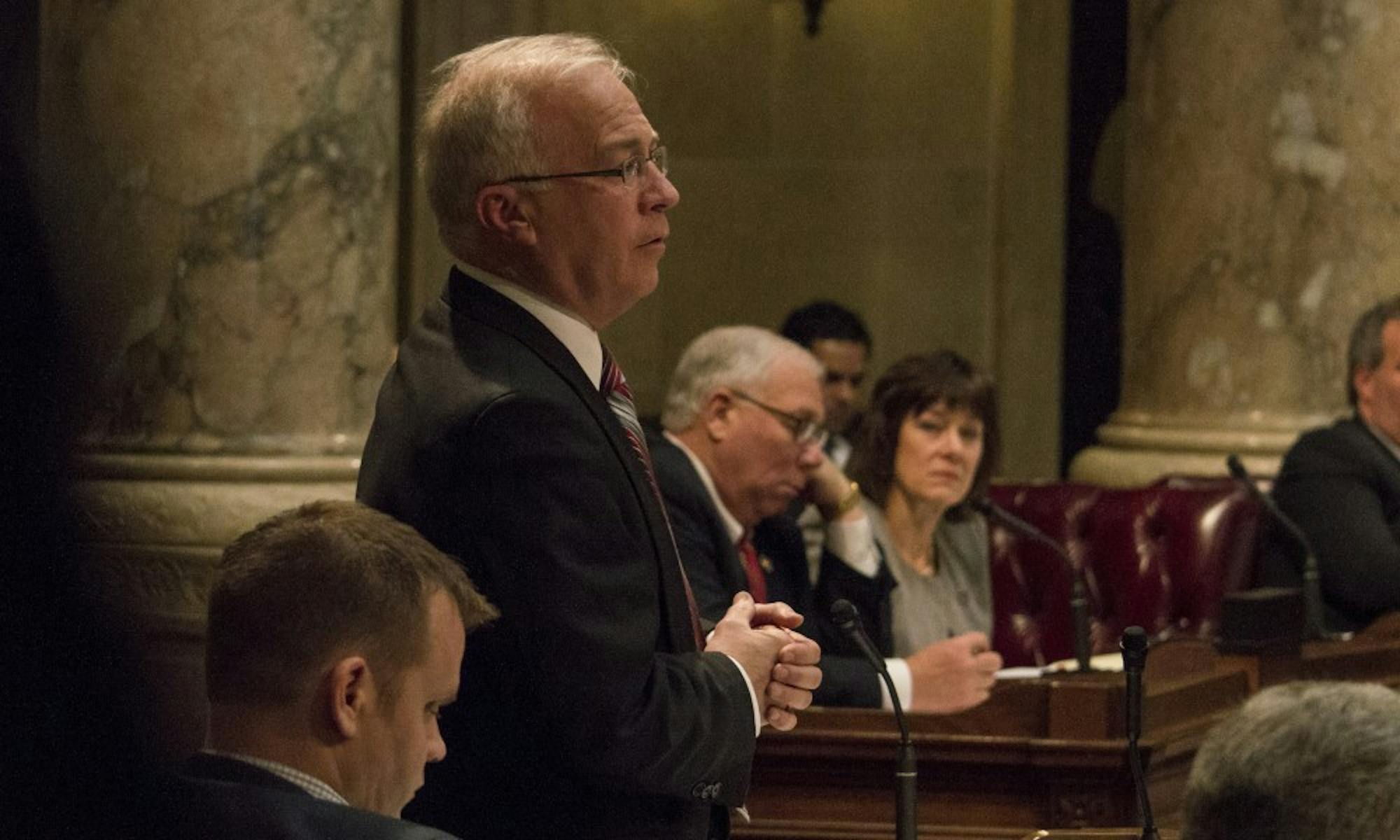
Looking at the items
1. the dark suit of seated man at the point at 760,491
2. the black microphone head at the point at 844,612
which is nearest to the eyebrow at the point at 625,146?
the black microphone head at the point at 844,612

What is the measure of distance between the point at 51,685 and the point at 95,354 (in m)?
1.65

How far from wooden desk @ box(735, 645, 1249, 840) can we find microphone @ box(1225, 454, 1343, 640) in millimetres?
1294

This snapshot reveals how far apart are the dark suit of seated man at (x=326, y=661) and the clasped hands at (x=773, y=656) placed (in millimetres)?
426

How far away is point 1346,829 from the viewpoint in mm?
1720

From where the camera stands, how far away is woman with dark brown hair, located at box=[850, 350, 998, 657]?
17.0 feet

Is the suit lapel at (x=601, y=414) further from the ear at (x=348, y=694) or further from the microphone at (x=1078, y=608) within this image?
the microphone at (x=1078, y=608)

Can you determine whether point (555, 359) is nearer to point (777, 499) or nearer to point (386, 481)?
point (386, 481)

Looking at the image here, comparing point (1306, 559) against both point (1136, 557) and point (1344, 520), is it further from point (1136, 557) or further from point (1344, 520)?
point (1136, 557)

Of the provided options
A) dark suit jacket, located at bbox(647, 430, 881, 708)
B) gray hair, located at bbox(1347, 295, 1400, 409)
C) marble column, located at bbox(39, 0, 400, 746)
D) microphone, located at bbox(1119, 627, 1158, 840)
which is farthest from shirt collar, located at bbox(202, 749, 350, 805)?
gray hair, located at bbox(1347, 295, 1400, 409)

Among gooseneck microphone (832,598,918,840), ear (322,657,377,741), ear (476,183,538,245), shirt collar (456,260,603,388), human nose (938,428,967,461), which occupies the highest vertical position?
ear (476,183,538,245)

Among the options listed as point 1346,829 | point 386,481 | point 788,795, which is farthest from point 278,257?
point 1346,829

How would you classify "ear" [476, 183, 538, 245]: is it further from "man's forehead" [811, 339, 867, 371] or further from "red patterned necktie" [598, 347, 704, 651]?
"man's forehead" [811, 339, 867, 371]

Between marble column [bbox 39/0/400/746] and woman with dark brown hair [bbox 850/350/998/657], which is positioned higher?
marble column [bbox 39/0/400/746]

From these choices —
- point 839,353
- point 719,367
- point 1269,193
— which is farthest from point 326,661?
point 839,353
